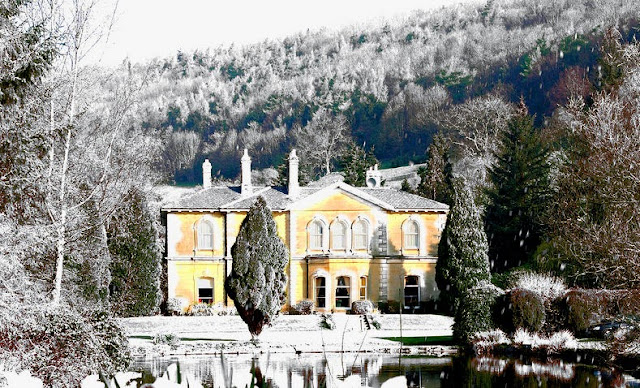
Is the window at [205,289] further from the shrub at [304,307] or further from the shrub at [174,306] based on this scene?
the shrub at [304,307]

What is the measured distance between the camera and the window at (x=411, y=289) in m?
36.8

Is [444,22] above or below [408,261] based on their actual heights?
above

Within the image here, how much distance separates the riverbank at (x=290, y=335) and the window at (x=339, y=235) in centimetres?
445

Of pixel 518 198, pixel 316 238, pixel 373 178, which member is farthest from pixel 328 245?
pixel 518 198

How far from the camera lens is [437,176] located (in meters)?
49.8

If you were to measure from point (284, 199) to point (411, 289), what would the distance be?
696 cm

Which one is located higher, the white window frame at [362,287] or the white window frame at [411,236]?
the white window frame at [411,236]

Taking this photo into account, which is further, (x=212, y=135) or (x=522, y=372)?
(x=212, y=135)

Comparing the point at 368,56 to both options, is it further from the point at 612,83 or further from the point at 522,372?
the point at 522,372

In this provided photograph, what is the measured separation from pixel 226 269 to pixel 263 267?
9.66 m

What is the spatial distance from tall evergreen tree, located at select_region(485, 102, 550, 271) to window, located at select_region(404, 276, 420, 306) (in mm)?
5588

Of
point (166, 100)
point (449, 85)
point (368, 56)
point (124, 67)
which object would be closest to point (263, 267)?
point (124, 67)

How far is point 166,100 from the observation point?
368 feet

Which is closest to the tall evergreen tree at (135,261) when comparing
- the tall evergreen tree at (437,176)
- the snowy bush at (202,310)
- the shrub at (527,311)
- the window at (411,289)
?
the snowy bush at (202,310)
